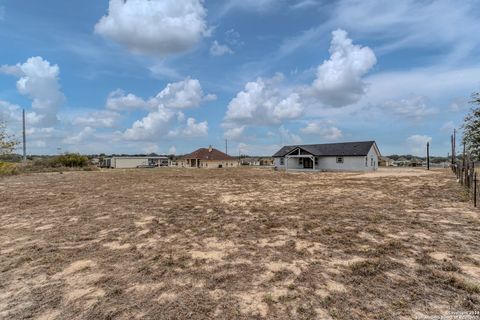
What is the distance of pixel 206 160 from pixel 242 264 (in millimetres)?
46557

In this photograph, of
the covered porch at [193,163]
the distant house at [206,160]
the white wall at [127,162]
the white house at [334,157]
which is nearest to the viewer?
the white house at [334,157]

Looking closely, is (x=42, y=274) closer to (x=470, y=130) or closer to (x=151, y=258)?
(x=151, y=258)

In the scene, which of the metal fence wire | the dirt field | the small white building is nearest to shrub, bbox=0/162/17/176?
the dirt field

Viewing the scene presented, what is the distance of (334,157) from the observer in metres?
32.3

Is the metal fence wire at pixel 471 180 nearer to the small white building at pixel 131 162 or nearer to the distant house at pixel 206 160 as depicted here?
the distant house at pixel 206 160

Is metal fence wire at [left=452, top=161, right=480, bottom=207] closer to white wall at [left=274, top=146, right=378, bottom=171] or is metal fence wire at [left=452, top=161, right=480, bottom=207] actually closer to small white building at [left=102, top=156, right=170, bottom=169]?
white wall at [left=274, top=146, right=378, bottom=171]

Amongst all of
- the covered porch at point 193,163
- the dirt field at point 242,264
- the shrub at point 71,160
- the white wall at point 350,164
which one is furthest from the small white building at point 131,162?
the dirt field at point 242,264

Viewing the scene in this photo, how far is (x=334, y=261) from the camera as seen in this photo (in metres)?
4.33

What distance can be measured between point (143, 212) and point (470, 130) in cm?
1416

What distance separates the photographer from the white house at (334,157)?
3027cm

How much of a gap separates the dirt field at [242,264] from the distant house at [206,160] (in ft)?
140

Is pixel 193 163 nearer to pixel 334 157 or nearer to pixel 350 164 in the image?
pixel 334 157

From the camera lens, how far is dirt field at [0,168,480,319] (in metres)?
3.06

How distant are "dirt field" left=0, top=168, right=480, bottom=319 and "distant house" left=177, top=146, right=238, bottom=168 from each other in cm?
4257
